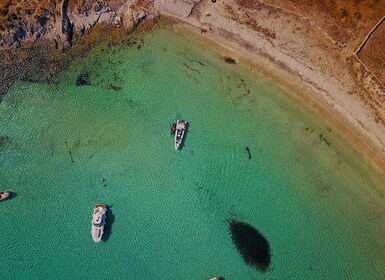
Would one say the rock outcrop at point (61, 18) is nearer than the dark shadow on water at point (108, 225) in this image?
No

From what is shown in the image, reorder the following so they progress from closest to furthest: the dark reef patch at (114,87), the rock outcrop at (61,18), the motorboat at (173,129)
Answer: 1. the motorboat at (173,129)
2. the dark reef patch at (114,87)
3. the rock outcrop at (61,18)

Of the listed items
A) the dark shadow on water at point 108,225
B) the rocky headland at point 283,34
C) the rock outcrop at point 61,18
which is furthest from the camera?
the rock outcrop at point 61,18

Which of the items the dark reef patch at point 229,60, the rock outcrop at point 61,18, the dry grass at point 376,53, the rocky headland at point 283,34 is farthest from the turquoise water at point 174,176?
the dry grass at point 376,53

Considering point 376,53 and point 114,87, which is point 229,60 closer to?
point 114,87

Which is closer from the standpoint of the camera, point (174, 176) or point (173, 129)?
point (174, 176)

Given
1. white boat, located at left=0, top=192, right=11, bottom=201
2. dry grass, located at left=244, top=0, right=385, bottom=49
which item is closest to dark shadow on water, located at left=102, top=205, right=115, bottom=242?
white boat, located at left=0, top=192, right=11, bottom=201

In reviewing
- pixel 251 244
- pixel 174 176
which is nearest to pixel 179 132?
pixel 174 176

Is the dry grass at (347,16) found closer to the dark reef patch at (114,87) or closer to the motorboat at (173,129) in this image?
the motorboat at (173,129)

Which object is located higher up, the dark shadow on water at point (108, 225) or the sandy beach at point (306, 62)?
the sandy beach at point (306, 62)
